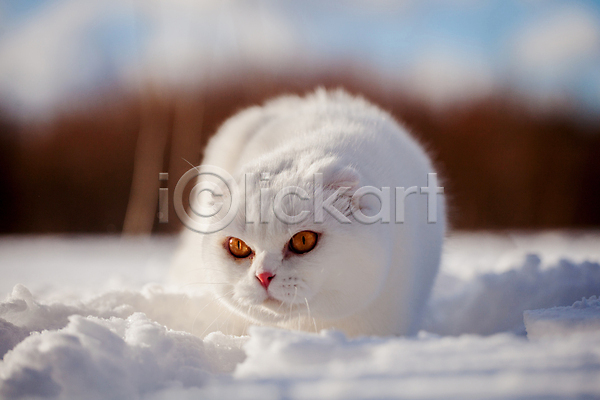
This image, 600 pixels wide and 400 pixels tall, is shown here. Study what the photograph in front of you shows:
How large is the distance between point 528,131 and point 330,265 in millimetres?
3694

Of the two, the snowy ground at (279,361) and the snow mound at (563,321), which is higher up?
the snow mound at (563,321)

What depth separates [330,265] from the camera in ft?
3.69

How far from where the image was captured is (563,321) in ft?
2.85

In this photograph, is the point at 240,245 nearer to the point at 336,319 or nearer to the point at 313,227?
the point at 313,227

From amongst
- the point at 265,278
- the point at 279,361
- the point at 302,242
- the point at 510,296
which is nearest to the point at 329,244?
the point at 302,242

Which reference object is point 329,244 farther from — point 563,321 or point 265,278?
point 563,321

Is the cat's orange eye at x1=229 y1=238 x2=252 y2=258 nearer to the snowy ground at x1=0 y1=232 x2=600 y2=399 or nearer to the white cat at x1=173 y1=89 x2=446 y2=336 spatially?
the white cat at x1=173 y1=89 x2=446 y2=336

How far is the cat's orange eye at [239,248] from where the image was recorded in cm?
120

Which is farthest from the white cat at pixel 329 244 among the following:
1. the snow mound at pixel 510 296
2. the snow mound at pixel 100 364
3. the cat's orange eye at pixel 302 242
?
the snow mound at pixel 100 364

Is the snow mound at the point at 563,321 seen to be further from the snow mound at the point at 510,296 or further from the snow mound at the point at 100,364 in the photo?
the snow mound at the point at 100,364

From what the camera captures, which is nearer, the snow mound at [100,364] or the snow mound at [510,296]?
the snow mound at [100,364]

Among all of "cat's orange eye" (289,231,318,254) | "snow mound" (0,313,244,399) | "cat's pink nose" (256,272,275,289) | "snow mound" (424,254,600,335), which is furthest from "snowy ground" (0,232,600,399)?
"snow mound" (424,254,600,335)

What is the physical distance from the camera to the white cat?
1123 mm

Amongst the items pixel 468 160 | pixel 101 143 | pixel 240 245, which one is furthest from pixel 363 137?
pixel 101 143
